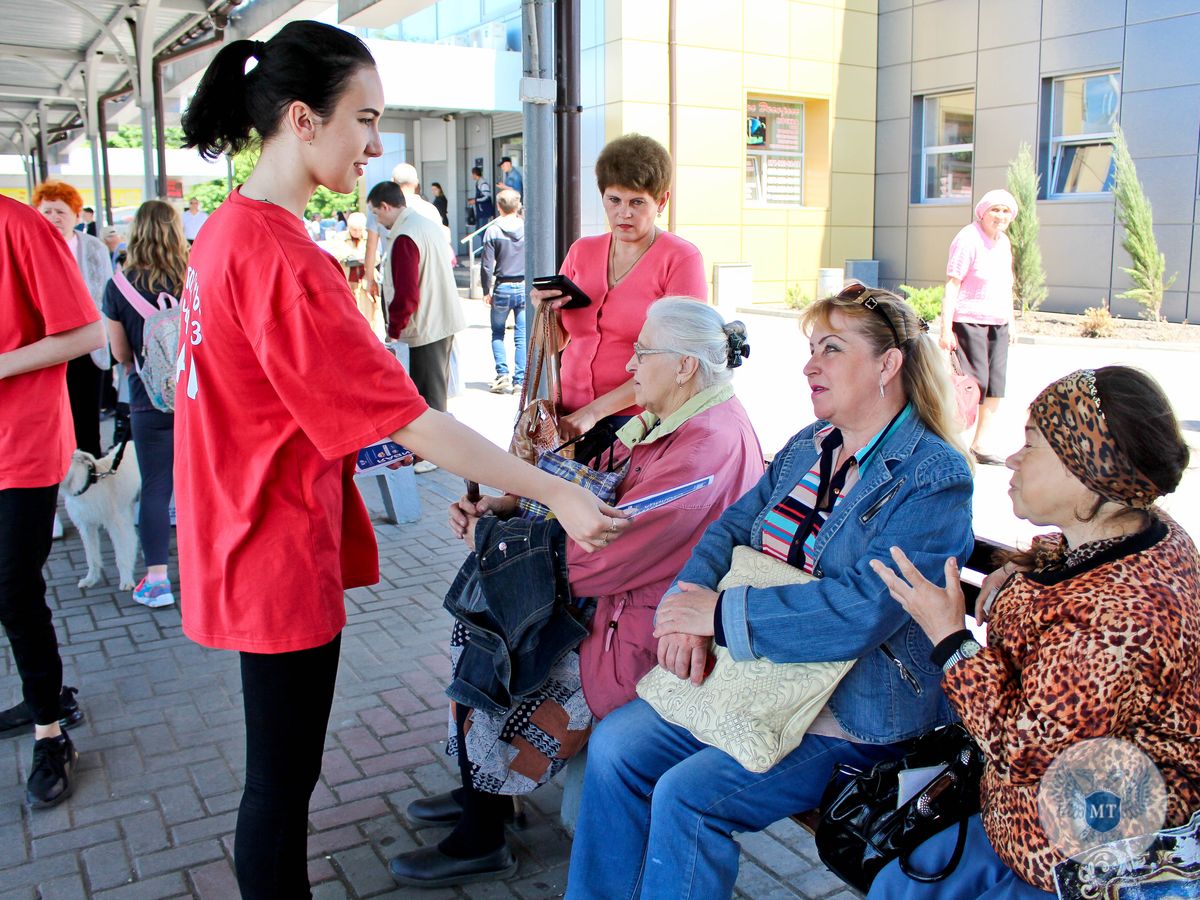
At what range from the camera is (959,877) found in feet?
6.71

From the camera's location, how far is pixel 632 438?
319cm

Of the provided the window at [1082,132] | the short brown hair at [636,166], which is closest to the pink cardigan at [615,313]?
the short brown hair at [636,166]

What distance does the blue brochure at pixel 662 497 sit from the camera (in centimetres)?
Result: 290

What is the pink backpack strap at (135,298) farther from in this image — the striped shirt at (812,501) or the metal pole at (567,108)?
the striped shirt at (812,501)

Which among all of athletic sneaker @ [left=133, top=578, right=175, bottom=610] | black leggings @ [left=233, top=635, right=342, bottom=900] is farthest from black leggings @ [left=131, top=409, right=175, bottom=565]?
black leggings @ [left=233, top=635, right=342, bottom=900]

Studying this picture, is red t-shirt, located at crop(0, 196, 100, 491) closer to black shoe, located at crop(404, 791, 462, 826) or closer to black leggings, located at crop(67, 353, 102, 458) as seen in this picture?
black shoe, located at crop(404, 791, 462, 826)

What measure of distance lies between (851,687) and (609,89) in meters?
17.0

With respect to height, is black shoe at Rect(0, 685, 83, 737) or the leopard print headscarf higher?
the leopard print headscarf

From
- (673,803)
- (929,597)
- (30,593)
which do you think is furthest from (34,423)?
(929,597)

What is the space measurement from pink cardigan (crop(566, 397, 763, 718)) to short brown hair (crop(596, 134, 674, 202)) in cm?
119

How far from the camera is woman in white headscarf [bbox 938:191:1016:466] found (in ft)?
25.3

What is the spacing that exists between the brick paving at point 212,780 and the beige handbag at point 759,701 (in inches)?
32.9

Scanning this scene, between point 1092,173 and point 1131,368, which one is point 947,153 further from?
point 1131,368

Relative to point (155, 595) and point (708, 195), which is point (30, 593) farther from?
point (708, 195)
